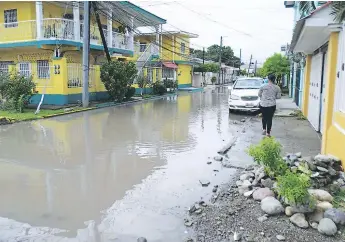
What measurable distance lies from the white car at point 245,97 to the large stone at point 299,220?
38.7 ft

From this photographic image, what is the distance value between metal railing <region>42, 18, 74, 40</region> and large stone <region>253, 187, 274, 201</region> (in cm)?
1794

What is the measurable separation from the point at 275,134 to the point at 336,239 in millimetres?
6827

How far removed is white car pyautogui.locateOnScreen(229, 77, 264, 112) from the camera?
15.9 m

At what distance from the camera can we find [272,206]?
175 inches

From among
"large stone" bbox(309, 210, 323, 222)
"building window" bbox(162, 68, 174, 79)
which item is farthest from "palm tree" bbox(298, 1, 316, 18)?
"building window" bbox(162, 68, 174, 79)

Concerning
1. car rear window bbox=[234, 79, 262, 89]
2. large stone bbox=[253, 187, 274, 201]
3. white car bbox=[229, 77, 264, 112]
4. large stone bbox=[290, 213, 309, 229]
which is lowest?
large stone bbox=[290, 213, 309, 229]

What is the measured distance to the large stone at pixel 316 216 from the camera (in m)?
4.16

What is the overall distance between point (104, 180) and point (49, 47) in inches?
632

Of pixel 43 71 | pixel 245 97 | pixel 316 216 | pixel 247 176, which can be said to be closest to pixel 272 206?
pixel 316 216

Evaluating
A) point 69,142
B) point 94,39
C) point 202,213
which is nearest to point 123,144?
point 69,142

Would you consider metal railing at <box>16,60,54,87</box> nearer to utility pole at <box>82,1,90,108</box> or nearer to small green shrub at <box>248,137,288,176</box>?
utility pole at <box>82,1,90,108</box>

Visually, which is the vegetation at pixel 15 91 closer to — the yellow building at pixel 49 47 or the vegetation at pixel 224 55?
the yellow building at pixel 49 47

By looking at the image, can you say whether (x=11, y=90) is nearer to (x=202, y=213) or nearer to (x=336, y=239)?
(x=202, y=213)

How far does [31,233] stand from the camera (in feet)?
14.2
